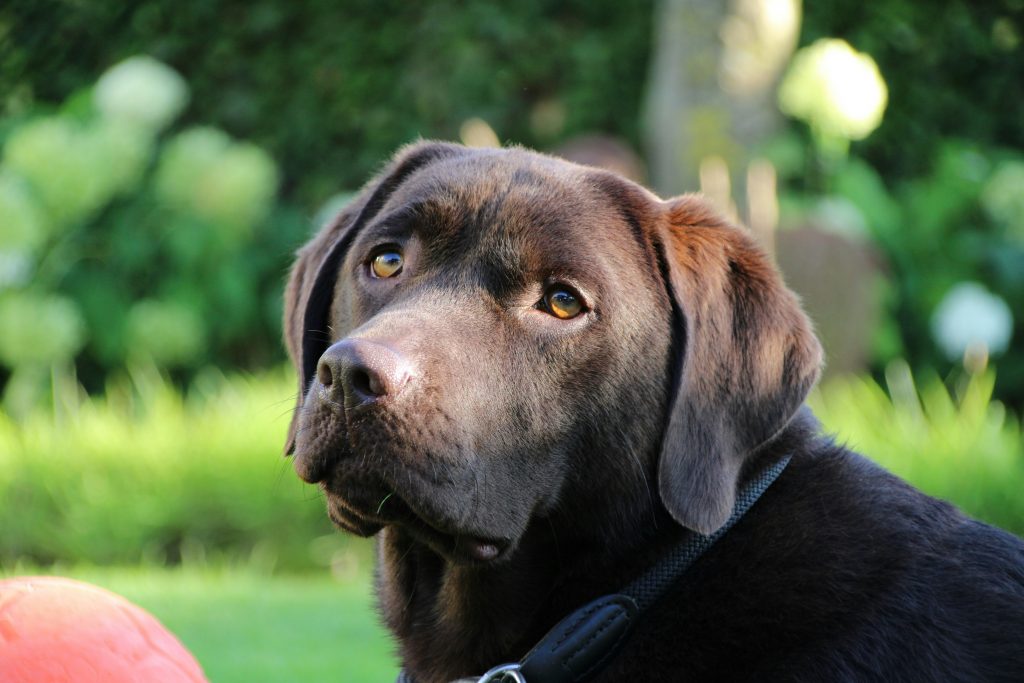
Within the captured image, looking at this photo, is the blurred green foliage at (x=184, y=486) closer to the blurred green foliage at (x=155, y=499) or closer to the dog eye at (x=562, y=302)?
the blurred green foliage at (x=155, y=499)

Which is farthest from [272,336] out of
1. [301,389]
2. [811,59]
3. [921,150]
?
[301,389]

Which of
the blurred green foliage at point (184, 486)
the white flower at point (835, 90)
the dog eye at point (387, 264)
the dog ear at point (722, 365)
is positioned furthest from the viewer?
the white flower at point (835, 90)

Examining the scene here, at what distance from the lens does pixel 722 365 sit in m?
3.04

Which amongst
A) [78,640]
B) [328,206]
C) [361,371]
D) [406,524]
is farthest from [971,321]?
[78,640]

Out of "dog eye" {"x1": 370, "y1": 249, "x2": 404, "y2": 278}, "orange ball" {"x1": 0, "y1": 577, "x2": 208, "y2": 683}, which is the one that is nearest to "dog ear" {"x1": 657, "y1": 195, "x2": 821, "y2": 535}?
"dog eye" {"x1": 370, "y1": 249, "x2": 404, "y2": 278}

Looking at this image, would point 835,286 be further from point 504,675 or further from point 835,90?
A: point 504,675

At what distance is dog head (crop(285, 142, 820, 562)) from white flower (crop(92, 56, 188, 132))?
262 inches

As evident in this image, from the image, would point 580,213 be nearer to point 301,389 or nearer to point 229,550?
point 301,389

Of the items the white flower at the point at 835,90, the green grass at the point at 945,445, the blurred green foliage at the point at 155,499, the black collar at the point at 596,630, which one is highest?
the black collar at the point at 596,630

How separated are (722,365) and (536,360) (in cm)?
43

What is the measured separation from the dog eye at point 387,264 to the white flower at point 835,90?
566 cm

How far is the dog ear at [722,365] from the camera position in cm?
293

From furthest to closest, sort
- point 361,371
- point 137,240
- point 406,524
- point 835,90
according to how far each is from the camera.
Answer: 1. point 137,240
2. point 835,90
3. point 406,524
4. point 361,371

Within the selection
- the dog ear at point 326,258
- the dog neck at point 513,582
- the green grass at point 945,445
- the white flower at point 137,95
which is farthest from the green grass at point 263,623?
the white flower at point 137,95
